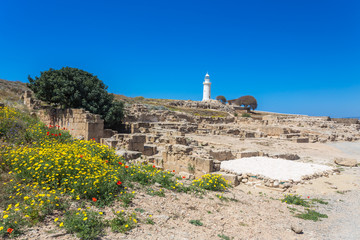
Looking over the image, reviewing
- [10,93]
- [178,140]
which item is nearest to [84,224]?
[178,140]

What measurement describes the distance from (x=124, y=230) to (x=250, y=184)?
5.90 metres

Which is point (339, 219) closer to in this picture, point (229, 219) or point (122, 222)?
point (229, 219)

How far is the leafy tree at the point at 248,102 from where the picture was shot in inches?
2704

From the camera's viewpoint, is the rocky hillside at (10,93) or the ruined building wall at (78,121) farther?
the rocky hillside at (10,93)

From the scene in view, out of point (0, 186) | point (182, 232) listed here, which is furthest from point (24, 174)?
point (182, 232)

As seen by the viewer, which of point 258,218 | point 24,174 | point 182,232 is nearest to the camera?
point 182,232

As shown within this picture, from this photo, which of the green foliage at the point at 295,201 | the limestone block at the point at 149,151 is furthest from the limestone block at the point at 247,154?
the green foliage at the point at 295,201

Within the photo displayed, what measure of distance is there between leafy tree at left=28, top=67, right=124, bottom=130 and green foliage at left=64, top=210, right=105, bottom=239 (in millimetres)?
13572

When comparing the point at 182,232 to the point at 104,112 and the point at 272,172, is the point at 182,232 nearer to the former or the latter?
the point at 272,172

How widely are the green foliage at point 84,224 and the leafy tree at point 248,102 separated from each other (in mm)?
→ 68779

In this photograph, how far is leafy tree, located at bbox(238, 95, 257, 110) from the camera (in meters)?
68.7

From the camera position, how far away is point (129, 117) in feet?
85.1

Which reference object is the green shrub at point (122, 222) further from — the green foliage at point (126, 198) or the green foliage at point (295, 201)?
the green foliage at point (295, 201)

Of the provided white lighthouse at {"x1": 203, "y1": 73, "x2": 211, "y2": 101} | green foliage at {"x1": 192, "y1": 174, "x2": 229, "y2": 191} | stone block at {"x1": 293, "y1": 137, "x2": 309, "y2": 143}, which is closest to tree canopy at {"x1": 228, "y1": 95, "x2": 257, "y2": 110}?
white lighthouse at {"x1": 203, "y1": 73, "x2": 211, "y2": 101}
